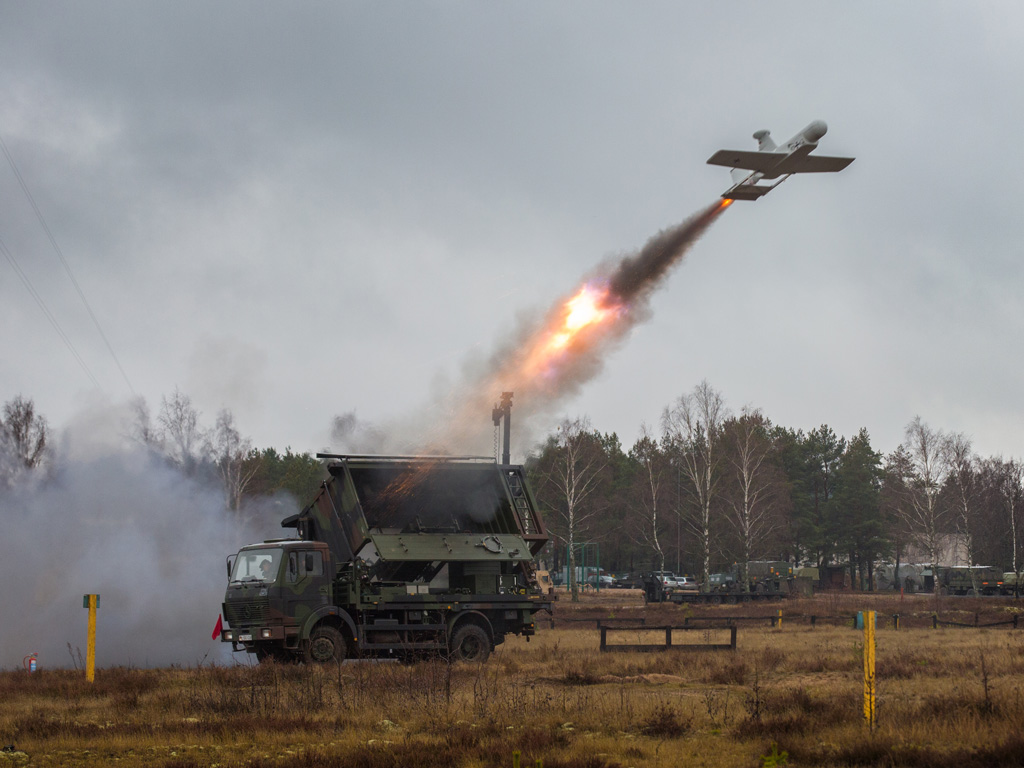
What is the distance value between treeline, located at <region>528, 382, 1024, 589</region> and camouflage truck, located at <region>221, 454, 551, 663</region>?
131 feet

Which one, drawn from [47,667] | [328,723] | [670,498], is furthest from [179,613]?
[670,498]

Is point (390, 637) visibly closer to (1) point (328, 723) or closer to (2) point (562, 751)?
(1) point (328, 723)

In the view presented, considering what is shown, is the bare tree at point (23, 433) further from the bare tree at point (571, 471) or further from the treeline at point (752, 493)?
the bare tree at point (571, 471)

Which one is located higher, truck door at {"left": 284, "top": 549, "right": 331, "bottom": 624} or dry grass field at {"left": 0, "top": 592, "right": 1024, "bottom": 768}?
truck door at {"left": 284, "top": 549, "right": 331, "bottom": 624}

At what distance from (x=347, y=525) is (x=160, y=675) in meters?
5.14

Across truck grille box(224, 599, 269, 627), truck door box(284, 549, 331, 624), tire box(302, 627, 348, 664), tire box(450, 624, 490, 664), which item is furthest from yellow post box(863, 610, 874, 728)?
truck grille box(224, 599, 269, 627)

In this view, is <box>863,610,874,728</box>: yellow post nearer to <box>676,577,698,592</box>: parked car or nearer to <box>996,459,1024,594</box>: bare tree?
<box>676,577,698,592</box>: parked car

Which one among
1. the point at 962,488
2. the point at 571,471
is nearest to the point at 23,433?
the point at 571,471

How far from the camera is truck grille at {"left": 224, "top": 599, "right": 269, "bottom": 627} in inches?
843

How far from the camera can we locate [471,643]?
2308 centimetres

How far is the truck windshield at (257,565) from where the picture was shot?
2183 cm

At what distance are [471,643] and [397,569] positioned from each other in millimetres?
2395

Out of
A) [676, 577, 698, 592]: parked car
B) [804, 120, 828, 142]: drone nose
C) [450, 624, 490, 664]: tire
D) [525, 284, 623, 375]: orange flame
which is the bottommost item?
[676, 577, 698, 592]: parked car

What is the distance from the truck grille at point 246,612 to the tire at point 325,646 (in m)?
1.16
